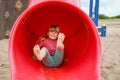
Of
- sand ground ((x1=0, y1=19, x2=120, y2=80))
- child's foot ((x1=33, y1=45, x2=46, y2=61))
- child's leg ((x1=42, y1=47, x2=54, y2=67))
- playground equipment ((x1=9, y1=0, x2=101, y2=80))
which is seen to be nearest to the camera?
playground equipment ((x1=9, y1=0, x2=101, y2=80))

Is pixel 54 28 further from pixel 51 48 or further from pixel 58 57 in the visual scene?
pixel 58 57

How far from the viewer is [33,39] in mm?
3678

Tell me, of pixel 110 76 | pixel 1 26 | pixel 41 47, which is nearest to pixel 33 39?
pixel 41 47

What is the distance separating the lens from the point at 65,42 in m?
3.71

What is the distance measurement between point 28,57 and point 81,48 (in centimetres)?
56

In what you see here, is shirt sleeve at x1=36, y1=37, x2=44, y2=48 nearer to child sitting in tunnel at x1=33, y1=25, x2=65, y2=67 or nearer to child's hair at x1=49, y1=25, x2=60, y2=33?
child sitting in tunnel at x1=33, y1=25, x2=65, y2=67

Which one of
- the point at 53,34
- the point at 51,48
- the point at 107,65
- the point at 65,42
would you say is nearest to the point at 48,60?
the point at 51,48

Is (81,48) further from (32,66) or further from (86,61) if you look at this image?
(32,66)

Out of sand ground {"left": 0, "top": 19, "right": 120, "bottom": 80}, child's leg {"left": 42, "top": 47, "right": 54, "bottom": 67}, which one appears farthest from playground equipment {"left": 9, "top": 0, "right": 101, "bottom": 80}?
sand ground {"left": 0, "top": 19, "right": 120, "bottom": 80}

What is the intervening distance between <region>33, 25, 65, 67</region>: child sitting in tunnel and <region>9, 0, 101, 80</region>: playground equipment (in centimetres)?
8

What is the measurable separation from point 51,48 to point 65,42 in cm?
31

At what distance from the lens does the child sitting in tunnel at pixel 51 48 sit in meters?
3.21

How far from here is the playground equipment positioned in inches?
117

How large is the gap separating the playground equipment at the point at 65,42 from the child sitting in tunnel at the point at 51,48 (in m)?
0.08
